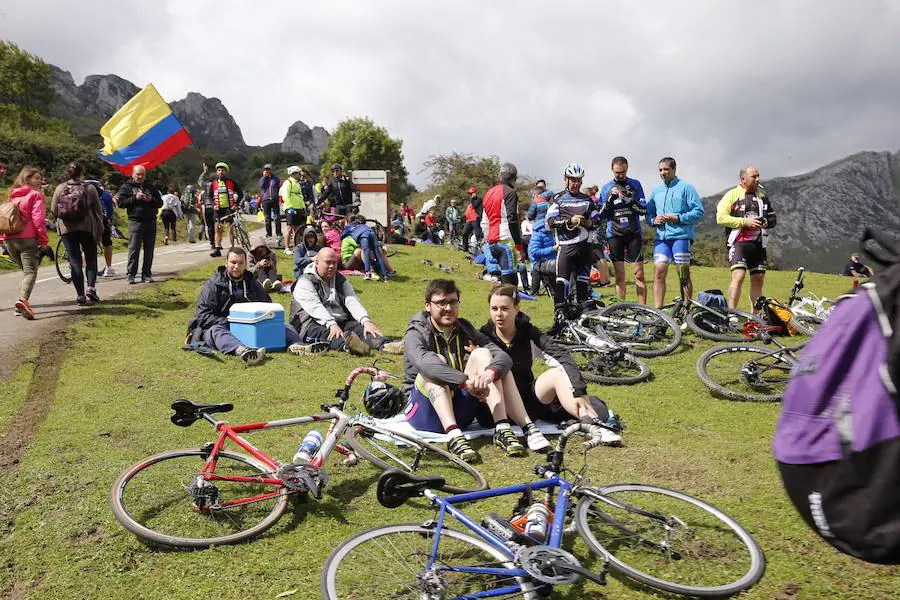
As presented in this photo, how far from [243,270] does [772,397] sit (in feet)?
19.8

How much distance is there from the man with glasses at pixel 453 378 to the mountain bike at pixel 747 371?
7.34 ft

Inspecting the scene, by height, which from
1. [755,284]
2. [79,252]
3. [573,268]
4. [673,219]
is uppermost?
[673,219]

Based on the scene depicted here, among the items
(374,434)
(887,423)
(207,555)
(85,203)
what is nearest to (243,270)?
(85,203)

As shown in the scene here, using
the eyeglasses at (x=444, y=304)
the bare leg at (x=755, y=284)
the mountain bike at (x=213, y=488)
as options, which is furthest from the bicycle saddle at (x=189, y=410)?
the bare leg at (x=755, y=284)


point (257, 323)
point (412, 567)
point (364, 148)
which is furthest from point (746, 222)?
point (364, 148)

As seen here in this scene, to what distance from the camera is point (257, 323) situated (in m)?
7.33

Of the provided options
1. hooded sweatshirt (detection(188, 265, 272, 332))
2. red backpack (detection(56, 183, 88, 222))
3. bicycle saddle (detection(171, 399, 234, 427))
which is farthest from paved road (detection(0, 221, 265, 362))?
bicycle saddle (detection(171, 399, 234, 427))

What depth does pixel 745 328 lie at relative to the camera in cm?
764

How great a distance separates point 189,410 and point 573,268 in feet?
18.3

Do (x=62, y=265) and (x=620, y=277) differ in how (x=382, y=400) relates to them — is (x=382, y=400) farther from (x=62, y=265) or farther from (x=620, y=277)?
(x=62, y=265)

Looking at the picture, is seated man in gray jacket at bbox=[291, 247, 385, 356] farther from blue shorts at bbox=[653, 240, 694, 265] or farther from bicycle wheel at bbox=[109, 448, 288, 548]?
blue shorts at bbox=[653, 240, 694, 265]

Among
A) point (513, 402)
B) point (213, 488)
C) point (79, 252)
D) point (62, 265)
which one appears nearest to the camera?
point (213, 488)

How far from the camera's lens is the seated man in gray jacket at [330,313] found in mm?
7574

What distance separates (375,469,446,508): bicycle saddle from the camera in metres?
2.80
